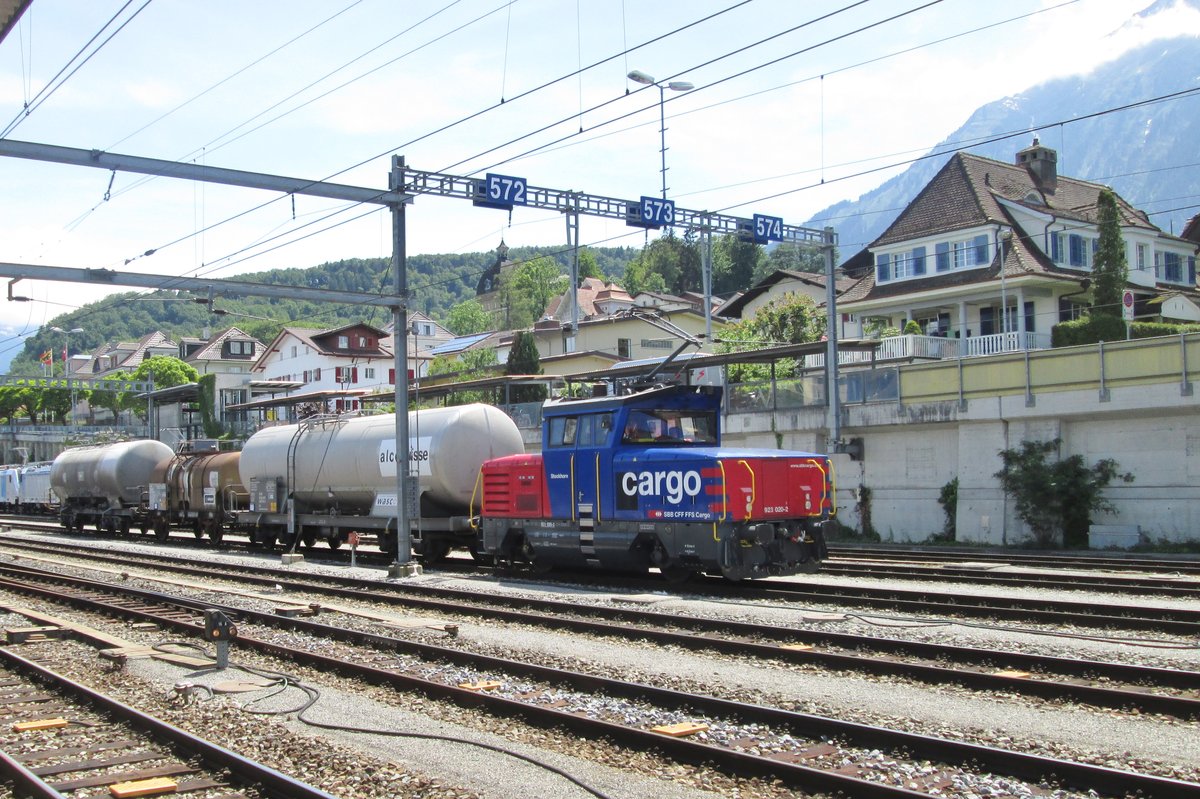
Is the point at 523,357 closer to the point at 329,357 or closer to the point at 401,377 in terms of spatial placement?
the point at 329,357

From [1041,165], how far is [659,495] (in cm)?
4038

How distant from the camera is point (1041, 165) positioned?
4866 cm

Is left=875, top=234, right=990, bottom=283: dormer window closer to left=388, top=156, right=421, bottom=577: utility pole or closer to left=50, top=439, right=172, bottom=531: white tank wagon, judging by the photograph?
left=388, top=156, right=421, bottom=577: utility pole

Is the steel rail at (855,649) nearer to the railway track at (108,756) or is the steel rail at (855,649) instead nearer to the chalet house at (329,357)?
the railway track at (108,756)

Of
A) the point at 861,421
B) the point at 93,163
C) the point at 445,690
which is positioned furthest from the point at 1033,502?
the point at 93,163

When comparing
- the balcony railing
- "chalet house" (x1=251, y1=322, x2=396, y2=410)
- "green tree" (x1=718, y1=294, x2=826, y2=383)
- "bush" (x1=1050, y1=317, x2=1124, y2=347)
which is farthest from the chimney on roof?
"chalet house" (x1=251, y1=322, x2=396, y2=410)

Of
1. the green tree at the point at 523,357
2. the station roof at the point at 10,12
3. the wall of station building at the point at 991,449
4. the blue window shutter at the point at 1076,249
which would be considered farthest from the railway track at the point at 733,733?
the green tree at the point at 523,357

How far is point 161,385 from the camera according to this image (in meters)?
79.8

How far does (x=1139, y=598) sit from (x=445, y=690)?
35.0ft

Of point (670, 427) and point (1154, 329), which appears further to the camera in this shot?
point (1154, 329)

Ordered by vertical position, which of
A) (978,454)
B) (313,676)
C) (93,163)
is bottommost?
(313,676)

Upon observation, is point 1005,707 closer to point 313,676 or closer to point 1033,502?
point 313,676

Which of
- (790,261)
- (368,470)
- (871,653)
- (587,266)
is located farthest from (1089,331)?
(587,266)

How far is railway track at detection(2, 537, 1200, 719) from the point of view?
345 inches
